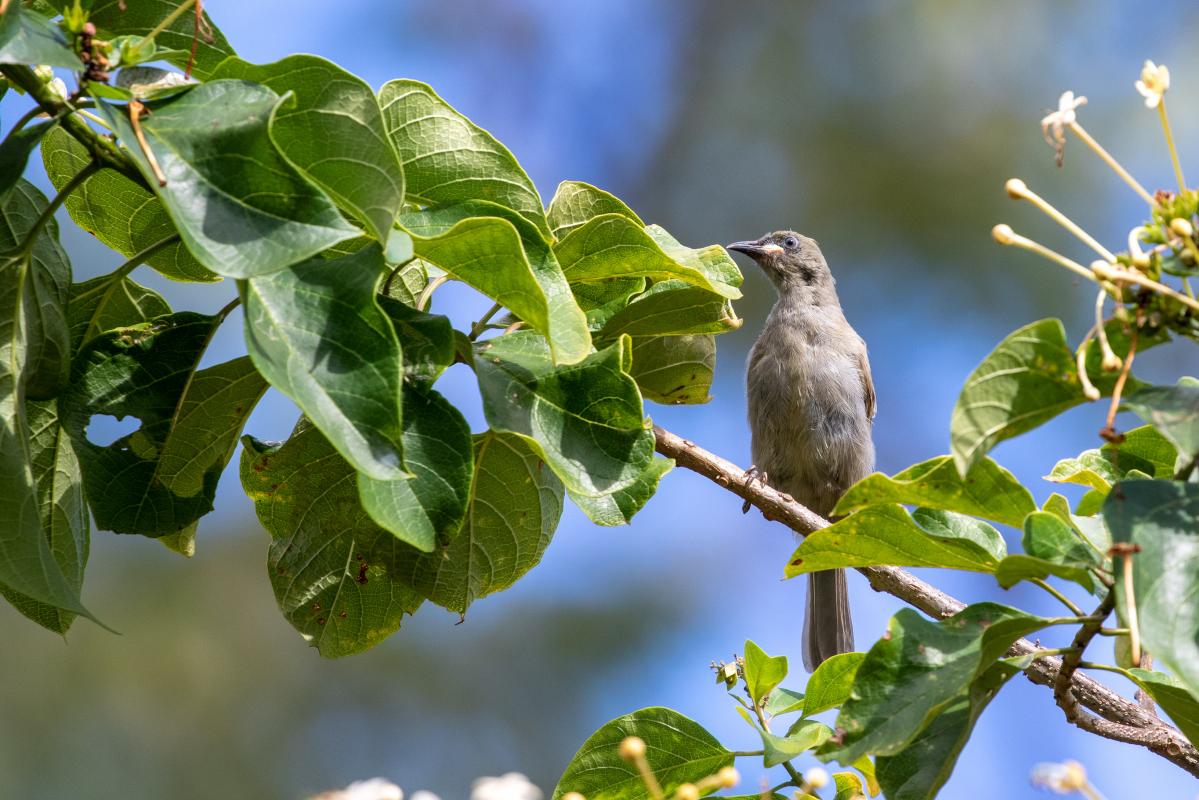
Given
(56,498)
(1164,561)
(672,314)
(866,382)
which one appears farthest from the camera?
(866,382)

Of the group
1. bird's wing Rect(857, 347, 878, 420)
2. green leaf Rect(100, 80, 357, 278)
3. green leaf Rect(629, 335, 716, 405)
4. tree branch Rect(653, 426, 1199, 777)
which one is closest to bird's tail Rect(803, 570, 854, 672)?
bird's wing Rect(857, 347, 878, 420)

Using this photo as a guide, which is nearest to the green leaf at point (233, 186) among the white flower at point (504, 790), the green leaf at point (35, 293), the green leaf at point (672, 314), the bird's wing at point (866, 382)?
the green leaf at point (35, 293)

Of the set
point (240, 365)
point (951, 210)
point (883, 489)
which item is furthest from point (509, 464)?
point (951, 210)

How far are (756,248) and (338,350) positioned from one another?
632 centimetres

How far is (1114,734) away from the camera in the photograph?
2.33 meters

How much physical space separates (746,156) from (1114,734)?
33.3 feet

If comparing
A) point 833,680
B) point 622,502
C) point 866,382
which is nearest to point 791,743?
point 833,680

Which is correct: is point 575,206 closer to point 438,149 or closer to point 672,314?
point 672,314

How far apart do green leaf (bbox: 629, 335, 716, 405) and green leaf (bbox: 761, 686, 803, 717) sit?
73 centimetres

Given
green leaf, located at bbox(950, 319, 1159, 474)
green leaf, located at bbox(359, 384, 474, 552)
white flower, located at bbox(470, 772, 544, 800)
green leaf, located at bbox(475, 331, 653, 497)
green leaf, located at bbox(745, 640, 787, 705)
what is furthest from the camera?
green leaf, located at bbox(745, 640, 787, 705)

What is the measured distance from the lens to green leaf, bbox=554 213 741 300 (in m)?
2.19

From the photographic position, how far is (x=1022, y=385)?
159cm

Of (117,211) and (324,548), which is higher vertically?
(117,211)

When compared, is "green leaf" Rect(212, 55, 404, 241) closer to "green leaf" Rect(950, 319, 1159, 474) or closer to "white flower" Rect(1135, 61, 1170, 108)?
"green leaf" Rect(950, 319, 1159, 474)
